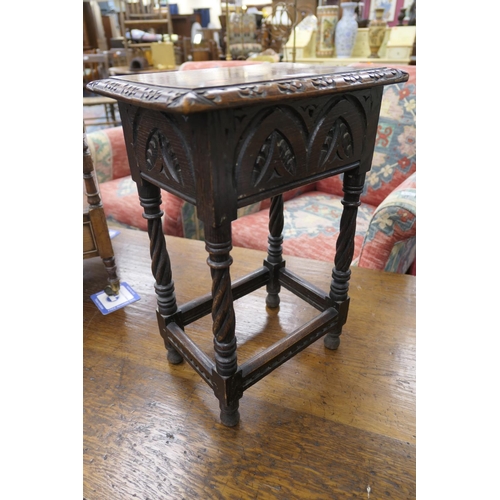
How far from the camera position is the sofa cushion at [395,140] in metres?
1.37

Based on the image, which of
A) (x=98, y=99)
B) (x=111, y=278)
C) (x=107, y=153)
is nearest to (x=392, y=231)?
(x=111, y=278)

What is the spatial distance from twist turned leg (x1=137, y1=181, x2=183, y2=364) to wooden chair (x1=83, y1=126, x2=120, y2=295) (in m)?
0.26

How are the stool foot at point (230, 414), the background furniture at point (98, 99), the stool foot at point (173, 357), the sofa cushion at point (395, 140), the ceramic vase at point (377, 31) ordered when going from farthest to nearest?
the background furniture at point (98, 99), the ceramic vase at point (377, 31), the sofa cushion at point (395, 140), the stool foot at point (173, 357), the stool foot at point (230, 414)

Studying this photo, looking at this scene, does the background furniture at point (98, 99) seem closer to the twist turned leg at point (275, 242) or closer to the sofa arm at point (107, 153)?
the sofa arm at point (107, 153)

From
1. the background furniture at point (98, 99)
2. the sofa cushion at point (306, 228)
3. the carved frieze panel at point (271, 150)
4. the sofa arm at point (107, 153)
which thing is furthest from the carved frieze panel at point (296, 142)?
the background furniture at point (98, 99)

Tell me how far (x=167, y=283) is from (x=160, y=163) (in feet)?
0.89

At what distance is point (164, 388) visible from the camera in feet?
2.37

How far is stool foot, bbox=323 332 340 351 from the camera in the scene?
2.62ft

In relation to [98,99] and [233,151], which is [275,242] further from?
[98,99]

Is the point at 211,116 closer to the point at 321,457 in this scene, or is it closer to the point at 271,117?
the point at 271,117

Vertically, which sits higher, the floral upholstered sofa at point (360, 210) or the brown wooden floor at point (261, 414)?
the floral upholstered sofa at point (360, 210)

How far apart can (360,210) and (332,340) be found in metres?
0.80

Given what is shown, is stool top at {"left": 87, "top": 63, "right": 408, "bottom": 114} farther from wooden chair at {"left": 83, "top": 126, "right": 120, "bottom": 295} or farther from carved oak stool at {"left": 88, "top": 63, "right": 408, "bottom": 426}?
wooden chair at {"left": 83, "top": 126, "right": 120, "bottom": 295}

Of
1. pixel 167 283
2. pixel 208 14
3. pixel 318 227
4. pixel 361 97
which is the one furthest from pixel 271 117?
pixel 208 14
